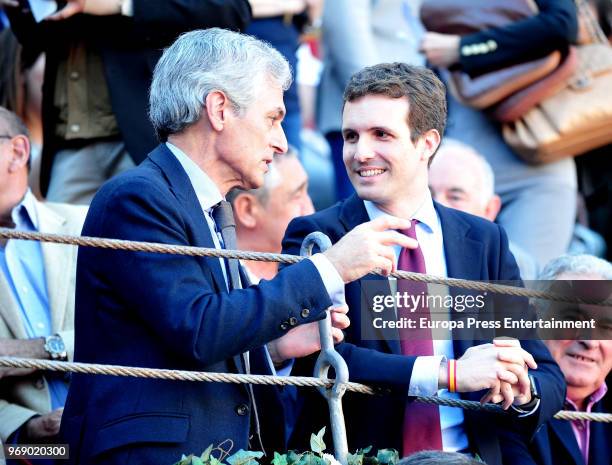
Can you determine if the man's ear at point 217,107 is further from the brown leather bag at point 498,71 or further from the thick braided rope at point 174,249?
the brown leather bag at point 498,71

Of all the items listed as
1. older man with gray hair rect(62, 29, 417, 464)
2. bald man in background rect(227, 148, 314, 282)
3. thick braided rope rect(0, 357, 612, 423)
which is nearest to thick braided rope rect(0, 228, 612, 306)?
older man with gray hair rect(62, 29, 417, 464)

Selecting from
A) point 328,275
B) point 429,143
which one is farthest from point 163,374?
point 429,143

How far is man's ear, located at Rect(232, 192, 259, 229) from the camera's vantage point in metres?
6.14

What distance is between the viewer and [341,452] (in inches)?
142

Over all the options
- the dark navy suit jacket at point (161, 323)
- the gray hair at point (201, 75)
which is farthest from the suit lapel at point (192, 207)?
the gray hair at point (201, 75)

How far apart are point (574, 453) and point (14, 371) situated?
83.5 inches

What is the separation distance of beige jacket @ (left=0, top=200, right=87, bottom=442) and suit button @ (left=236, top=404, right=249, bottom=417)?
1.23 metres

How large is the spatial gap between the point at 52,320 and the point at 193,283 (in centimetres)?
151

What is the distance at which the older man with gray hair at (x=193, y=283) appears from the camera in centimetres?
364

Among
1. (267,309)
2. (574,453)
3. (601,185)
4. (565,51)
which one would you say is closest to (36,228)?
(267,309)

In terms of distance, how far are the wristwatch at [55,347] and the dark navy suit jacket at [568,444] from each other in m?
1.76

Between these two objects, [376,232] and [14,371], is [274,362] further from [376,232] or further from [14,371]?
[14,371]

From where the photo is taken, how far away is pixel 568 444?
483 centimetres

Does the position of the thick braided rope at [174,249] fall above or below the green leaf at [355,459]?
above
